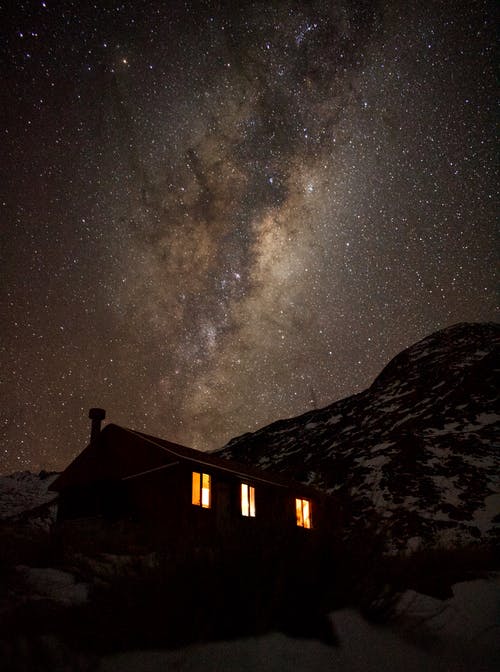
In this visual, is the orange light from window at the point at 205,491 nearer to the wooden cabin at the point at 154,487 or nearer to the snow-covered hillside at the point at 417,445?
the wooden cabin at the point at 154,487

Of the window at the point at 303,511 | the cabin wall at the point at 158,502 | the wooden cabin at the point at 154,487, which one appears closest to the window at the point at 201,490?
the wooden cabin at the point at 154,487

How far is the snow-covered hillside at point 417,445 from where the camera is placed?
2236cm

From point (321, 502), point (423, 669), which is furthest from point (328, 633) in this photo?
point (321, 502)

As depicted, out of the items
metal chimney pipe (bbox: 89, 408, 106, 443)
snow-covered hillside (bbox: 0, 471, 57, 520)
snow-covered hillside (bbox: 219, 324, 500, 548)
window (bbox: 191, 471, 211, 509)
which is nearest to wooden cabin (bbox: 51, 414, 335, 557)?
window (bbox: 191, 471, 211, 509)

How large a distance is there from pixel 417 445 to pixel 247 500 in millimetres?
16382

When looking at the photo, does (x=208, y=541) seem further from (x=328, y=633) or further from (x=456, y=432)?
(x=456, y=432)

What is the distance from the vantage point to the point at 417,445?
31.1 meters

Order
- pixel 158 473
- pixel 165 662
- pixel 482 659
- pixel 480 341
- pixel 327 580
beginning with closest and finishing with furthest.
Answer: pixel 165 662, pixel 482 659, pixel 327 580, pixel 158 473, pixel 480 341

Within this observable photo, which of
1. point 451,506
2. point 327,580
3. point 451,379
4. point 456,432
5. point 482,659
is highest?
point 451,379

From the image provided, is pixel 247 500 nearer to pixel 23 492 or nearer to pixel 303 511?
pixel 303 511

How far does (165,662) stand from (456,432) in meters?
32.4

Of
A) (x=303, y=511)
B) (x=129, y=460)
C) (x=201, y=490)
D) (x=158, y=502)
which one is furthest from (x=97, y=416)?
(x=303, y=511)

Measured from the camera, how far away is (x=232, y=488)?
732 inches

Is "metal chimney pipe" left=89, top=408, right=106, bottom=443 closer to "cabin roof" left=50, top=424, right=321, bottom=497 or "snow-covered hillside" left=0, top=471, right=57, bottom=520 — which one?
"cabin roof" left=50, top=424, right=321, bottom=497
